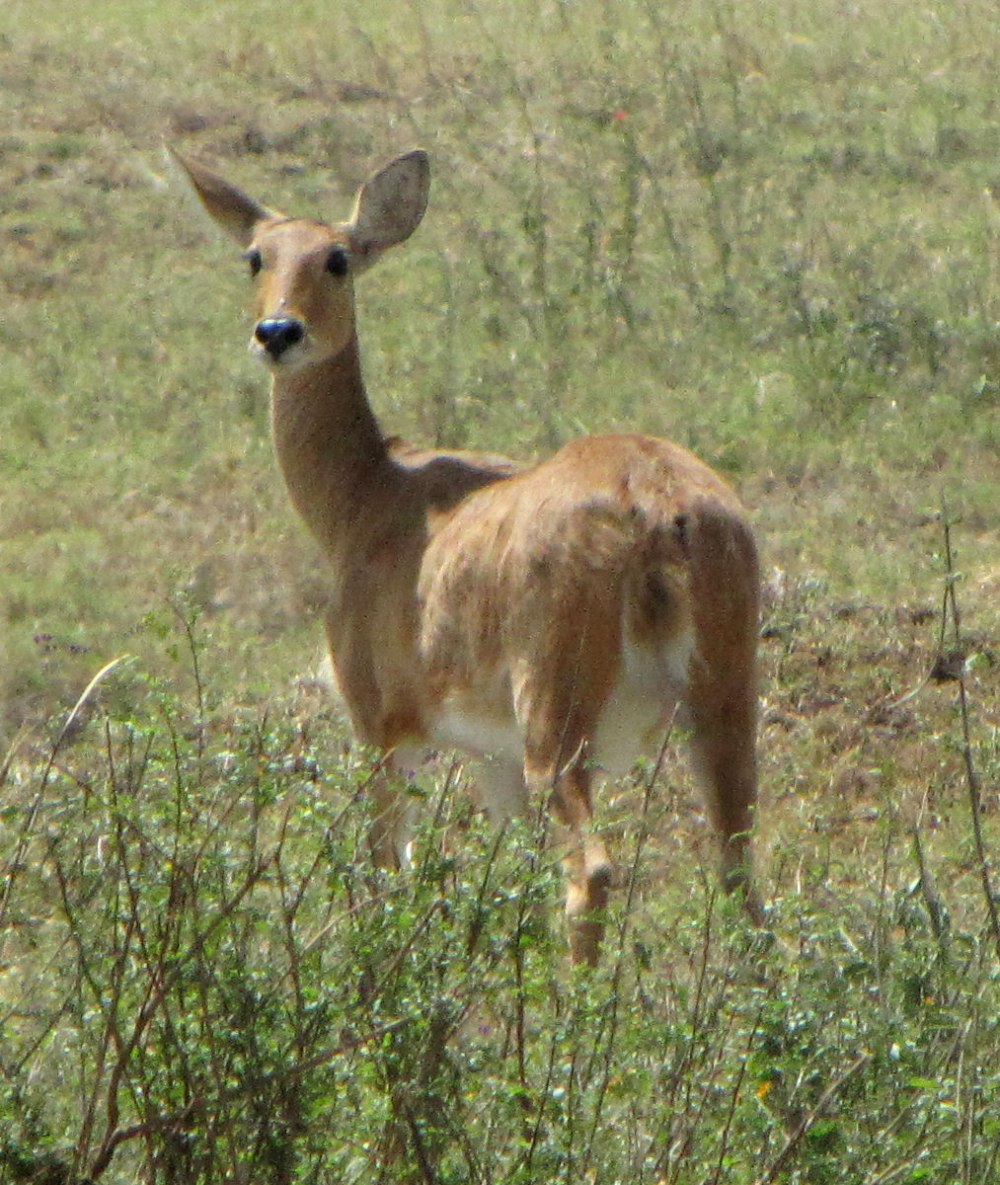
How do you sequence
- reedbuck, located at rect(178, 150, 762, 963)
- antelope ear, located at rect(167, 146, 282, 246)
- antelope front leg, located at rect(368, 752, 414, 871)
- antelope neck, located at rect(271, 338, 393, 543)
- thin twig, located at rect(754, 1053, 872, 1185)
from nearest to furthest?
thin twig, located at rect(754, 1053, 872, 1185) < reedbuck, located at rect(178, 150, 762, 963) < antelope front leg, located at rect(368, 752, 414, 871) < antelope neck, located at rect(271, 338, 393, 543) < antelope ear, located at rect(167, 146, 282, 246)

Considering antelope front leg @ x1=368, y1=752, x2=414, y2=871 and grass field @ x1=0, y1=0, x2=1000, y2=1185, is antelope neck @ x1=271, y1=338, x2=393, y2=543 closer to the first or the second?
grass field @ x1=0, y1=0, x2=1000, y2=1185

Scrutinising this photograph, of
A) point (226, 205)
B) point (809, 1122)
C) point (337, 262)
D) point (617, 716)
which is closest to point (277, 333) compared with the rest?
point (337, 262)

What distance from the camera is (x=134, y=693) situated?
770cm

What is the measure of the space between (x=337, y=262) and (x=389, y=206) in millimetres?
531

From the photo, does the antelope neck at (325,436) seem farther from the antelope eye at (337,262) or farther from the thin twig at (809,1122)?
the thin twig at (809,1122)

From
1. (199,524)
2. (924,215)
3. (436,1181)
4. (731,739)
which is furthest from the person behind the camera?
(924,215)

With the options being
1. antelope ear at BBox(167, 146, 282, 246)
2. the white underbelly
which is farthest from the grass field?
antelope ear at BBox(167, 146, 282, 246)

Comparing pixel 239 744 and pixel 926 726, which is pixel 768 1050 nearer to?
pixel 239 744

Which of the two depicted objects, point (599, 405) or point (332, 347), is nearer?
point (332, 347)

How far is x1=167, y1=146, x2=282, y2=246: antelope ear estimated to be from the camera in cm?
708

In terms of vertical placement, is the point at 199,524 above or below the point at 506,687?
below

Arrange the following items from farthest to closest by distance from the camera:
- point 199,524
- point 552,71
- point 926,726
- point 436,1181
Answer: point 552,71
point 199,524
point 926,726
point 436,1181

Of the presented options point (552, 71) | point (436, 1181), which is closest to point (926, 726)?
point (436, 1181)

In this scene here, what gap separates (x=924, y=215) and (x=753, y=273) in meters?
1.46
